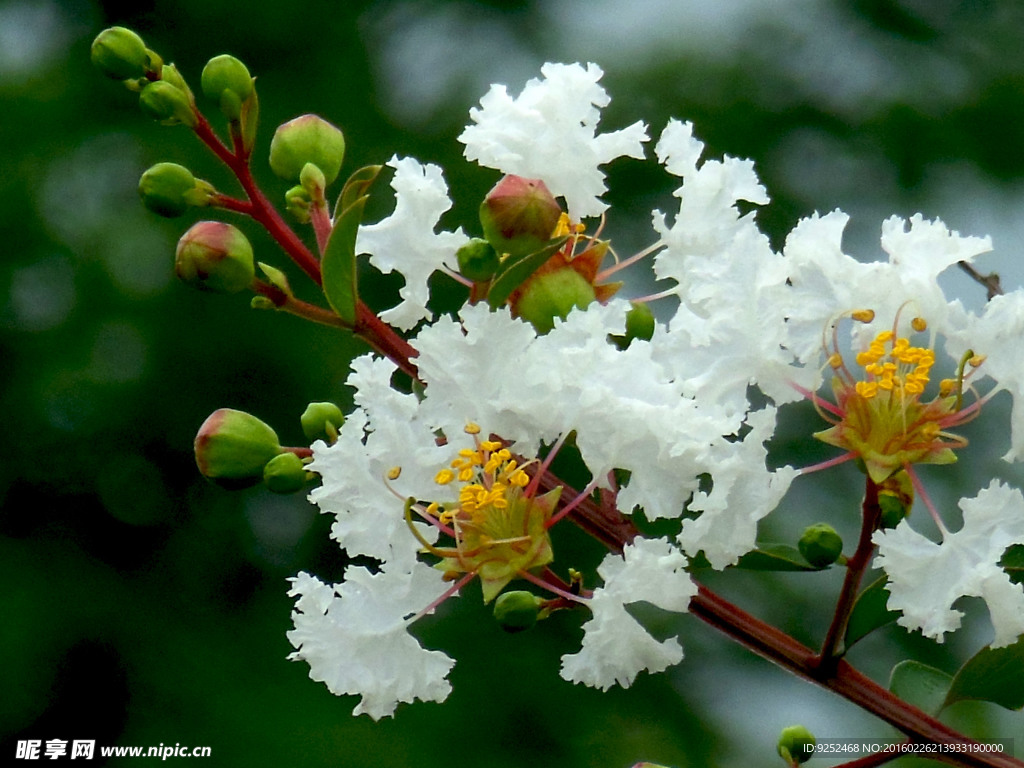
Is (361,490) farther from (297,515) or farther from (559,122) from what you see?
(297,515)

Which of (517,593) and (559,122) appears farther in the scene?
(559,122)

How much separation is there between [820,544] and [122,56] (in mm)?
852

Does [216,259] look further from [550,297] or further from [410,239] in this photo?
[550,297]

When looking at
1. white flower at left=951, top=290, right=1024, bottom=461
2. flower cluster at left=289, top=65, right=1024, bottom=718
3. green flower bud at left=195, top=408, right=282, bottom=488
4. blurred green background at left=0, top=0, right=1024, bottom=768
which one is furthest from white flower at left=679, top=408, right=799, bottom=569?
blurred green background at left=0, top=0, right=1024, bottom=768

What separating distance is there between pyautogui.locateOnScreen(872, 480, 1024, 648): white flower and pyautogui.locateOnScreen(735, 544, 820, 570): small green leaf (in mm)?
164

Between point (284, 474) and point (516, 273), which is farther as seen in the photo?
point (284, 474)

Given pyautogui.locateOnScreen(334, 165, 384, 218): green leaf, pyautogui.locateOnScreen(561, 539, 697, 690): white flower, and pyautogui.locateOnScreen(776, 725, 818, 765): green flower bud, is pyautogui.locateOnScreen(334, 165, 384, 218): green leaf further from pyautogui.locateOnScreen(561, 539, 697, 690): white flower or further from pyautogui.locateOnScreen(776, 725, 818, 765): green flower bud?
pyautogui.locateOnScreen(776, 725, 818, 765): green flower bud

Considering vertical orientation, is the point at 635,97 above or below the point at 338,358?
above

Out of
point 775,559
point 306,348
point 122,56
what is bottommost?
point 775,559

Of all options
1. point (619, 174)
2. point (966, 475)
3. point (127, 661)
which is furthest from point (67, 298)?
point (966, 475)

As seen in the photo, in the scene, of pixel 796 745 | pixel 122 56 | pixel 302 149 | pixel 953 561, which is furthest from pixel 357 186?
pixel 796 745

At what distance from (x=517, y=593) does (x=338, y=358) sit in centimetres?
392

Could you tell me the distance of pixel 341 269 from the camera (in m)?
1.24

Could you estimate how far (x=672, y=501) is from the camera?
1.17 m
